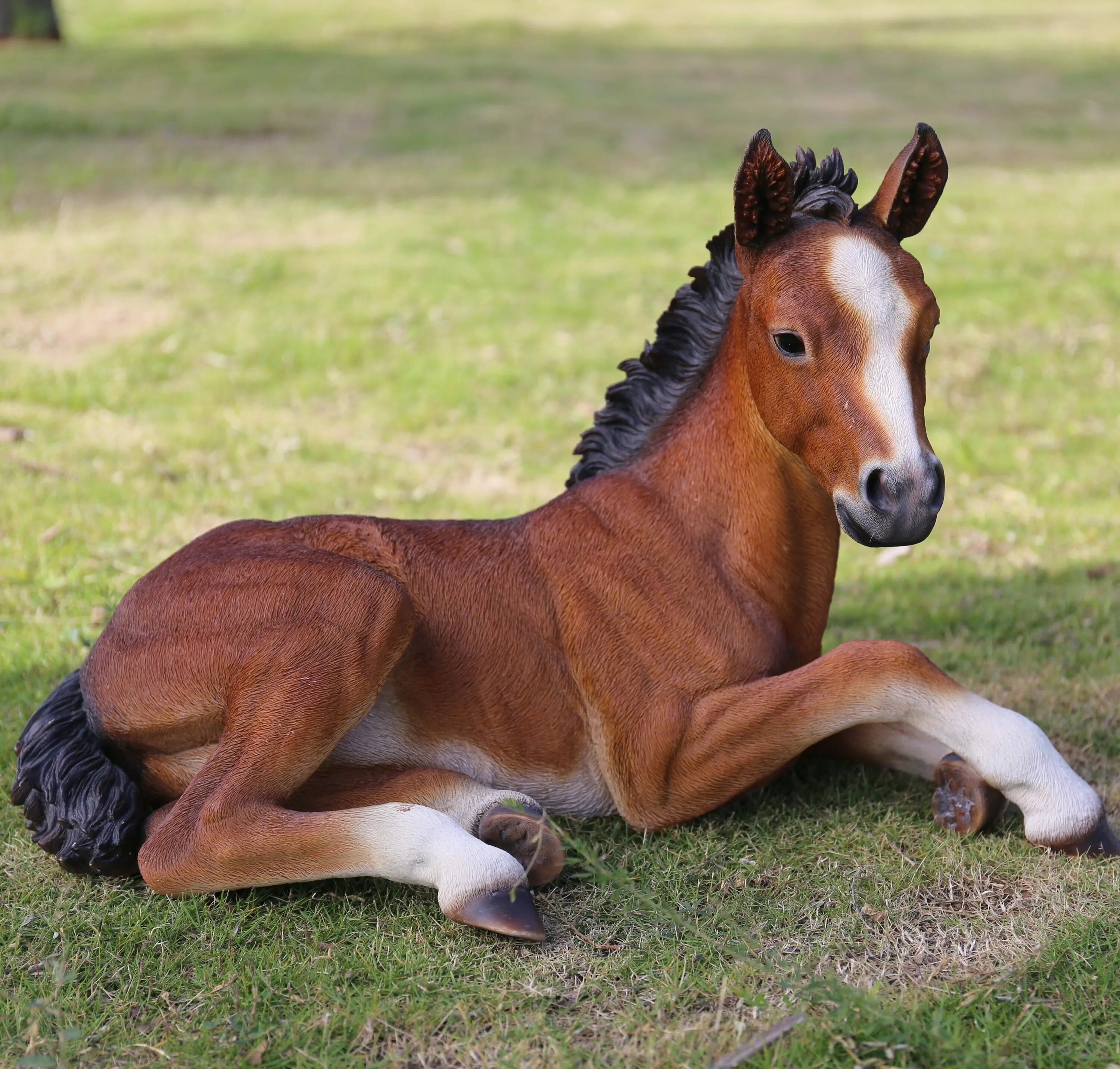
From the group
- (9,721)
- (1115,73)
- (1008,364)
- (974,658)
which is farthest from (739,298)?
(1115,73)

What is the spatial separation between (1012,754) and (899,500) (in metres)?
0.84

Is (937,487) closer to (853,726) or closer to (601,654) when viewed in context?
(853,726)

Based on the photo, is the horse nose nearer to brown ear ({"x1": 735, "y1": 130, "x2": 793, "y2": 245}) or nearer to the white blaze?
the white blaze

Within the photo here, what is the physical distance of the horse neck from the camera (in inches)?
151

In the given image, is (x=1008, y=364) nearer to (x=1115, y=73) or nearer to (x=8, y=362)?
(x=8, y=362)

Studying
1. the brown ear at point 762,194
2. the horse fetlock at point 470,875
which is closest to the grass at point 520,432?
the horse fetlock at point 470,875

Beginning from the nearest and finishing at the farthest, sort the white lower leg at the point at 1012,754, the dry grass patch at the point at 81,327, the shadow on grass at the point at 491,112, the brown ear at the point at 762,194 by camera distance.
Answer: the brown ear at the point at 762,194 → the white lower leg at the point at 1012,754 → the dry grass patch at the point at 81,327 → the shadow on grass at the point at 491,112

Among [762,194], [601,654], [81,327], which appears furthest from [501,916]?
[81,327]

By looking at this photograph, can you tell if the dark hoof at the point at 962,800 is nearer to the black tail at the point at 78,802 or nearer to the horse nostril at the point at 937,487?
the horse nostril at the point at 937,487

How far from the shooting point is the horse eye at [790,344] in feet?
11.4

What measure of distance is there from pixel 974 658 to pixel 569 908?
245 centimetres

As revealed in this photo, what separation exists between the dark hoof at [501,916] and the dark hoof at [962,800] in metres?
1.31

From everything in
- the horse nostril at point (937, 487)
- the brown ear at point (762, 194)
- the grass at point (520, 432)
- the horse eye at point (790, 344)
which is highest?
the brown ear at point (762, 194)

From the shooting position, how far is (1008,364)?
29.7 ft
